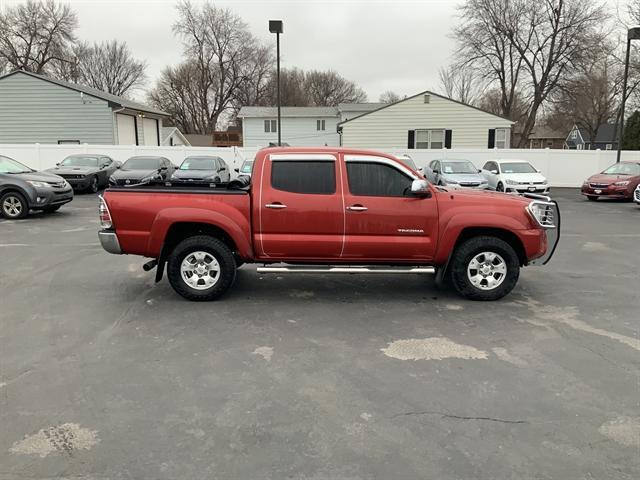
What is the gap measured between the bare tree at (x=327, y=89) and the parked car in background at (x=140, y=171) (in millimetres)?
53166

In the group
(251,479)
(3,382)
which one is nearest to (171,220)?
(3,382)

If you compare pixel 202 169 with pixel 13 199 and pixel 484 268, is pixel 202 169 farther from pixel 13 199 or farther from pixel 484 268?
pixel 484 268

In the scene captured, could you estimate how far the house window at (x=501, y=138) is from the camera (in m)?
30.1

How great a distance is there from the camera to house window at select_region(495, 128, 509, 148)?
30.1 m

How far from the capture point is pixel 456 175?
1798 cm

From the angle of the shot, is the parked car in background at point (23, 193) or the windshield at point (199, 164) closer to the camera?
the parked car in background at point (23, 193)

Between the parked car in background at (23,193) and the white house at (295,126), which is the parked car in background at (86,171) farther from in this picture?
the white house at (295,126)

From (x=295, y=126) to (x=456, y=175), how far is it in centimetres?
2576

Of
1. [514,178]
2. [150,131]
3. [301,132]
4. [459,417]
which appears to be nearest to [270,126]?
[301,132]

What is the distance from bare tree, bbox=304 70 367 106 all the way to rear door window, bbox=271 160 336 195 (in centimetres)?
6631

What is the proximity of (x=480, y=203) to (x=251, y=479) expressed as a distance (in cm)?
436

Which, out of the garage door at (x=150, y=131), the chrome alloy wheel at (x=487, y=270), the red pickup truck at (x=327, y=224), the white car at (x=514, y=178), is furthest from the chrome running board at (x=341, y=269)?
the garage door at (x=150, y=131)

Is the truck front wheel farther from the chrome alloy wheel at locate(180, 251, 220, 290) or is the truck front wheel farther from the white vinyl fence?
the white vinyl fence

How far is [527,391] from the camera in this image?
3.84 meters
